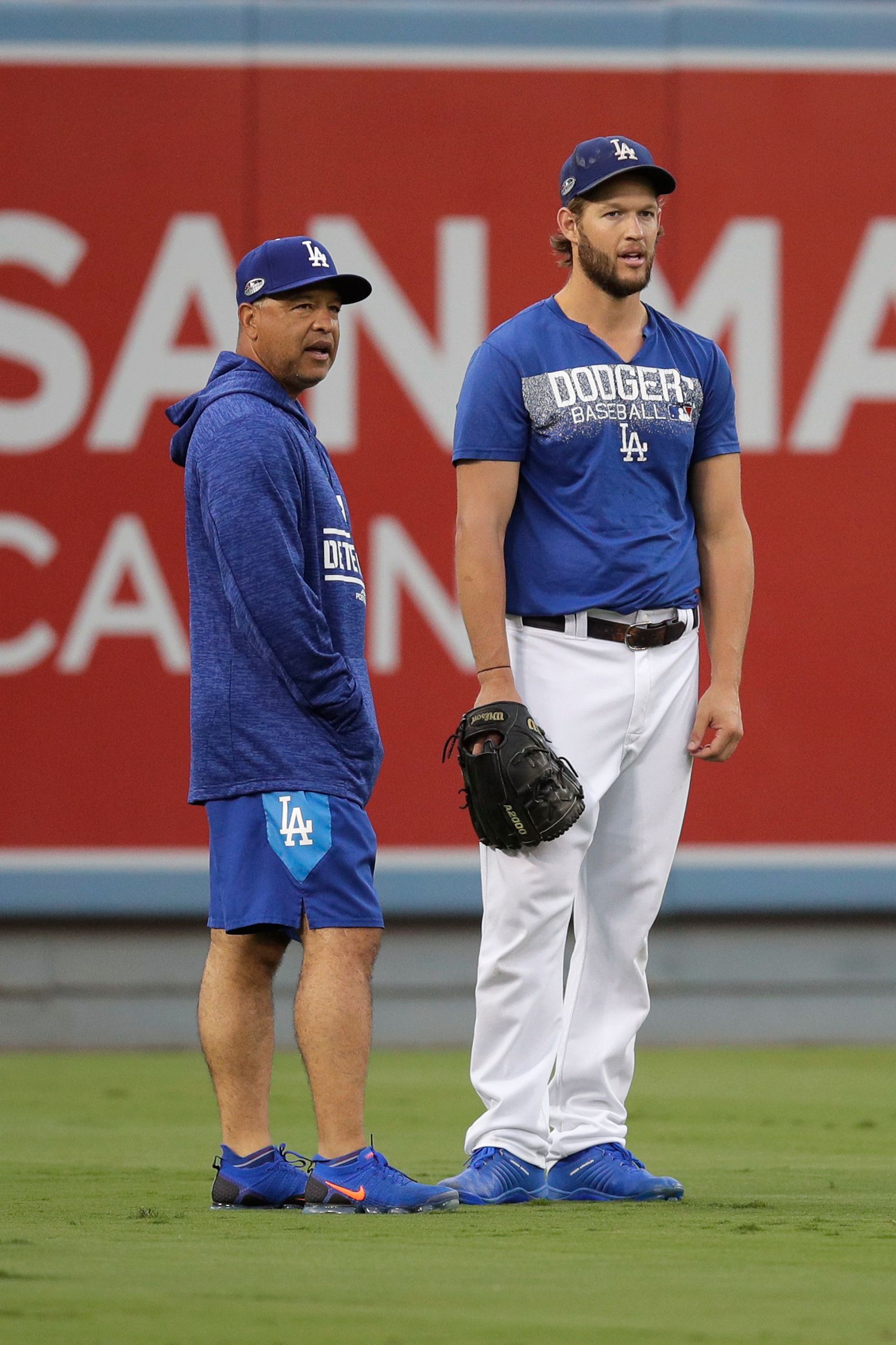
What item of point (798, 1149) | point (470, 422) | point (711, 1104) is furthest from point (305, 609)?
point (711, 1104)

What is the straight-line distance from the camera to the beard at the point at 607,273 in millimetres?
3451

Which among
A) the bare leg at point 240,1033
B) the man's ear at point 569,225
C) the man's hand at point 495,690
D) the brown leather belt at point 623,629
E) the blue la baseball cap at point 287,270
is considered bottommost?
the bare leg at point 240,1033

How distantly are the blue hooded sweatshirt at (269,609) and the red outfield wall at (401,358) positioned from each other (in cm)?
303

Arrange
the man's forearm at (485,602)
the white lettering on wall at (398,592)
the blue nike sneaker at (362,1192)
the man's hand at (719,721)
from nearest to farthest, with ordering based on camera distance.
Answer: the blue nike sneaker at (362,1192), the man's forearm at (485,602), the man's hand at (719,721), the white lettering on wall at (398,592)

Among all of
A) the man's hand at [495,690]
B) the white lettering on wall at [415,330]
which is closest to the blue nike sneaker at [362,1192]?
the man's hand at [495,690]

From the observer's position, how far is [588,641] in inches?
135

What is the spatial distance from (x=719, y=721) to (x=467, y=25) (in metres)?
3.69

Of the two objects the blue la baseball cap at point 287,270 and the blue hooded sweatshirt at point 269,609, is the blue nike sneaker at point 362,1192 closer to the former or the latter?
the blue hooded sweatshirt at point 269,609

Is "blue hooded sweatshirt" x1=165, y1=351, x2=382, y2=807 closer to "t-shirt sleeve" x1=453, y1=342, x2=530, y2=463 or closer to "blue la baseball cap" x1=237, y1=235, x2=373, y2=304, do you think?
"blue la baseball cap" x1=237, y1=235, x2=373, y2=304

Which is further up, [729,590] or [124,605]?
[729,590]

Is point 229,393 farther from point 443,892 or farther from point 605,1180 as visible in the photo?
point 443,892

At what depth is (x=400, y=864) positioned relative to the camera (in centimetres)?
639

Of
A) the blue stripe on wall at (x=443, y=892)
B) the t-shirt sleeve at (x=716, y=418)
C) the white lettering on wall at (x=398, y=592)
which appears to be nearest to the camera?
the t-shirt sleeve at (x=716, y=418)

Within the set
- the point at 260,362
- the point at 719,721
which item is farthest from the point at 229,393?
the point at 719,721
